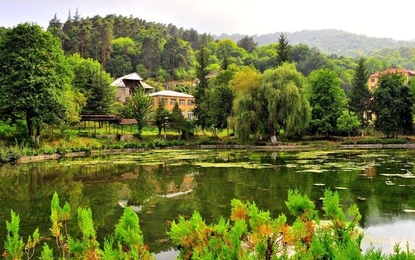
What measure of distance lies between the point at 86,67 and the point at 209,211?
157 ft

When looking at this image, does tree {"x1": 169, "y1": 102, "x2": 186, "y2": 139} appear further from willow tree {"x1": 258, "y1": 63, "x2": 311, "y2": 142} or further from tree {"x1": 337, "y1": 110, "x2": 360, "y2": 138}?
tree {"x1": 337, "y1": 110, "x2": 360, "y2": 138}

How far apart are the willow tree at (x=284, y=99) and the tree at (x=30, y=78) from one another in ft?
64.7

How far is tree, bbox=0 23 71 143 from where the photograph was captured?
34.6 metres

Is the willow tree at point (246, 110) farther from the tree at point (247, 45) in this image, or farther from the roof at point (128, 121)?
the tree at point (247, 45)

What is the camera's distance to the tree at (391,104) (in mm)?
46812

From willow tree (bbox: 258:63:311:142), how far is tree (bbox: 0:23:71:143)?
777 inches

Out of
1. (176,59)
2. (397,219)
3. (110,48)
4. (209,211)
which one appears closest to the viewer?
(397,219)

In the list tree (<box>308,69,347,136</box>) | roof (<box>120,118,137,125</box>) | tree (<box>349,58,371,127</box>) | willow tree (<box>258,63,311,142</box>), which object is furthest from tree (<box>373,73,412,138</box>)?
roof (<box>120,118,137,125</box>)

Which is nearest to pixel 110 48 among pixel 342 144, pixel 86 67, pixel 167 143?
pixel 86 67

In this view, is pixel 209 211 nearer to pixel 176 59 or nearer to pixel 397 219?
pixel 397 219

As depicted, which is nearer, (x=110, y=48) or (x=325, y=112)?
(x=325, y=112)

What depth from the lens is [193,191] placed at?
52.6ft

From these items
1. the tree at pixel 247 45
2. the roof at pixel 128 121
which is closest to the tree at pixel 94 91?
the roof at pixel 128 121

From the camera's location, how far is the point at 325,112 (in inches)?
1929
